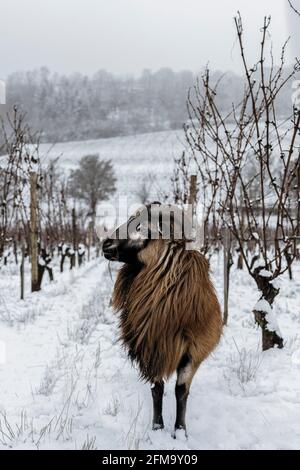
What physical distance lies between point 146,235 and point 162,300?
461 millimetres

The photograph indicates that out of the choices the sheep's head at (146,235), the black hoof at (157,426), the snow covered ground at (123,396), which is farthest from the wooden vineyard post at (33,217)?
the black hoof at (157,426)

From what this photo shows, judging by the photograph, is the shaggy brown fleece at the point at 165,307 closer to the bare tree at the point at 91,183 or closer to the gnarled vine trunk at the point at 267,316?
the gnarled vine trunk at the point at 267,316

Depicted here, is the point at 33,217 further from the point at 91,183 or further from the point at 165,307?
the point at 91,183

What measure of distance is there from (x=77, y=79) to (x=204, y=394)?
111539 mm

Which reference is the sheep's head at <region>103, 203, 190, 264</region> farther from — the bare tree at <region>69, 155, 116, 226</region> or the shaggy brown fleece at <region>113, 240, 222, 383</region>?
the bare tree at <region>69, 155, 116, 226</region>

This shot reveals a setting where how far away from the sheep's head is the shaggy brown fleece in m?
0.01

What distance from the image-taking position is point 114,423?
2.68m

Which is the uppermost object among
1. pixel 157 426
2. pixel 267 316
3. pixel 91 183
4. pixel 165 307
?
pixel 91 183

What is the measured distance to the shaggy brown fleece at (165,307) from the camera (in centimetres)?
238

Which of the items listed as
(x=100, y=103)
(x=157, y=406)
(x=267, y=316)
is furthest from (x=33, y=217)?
(x=100, y=103)

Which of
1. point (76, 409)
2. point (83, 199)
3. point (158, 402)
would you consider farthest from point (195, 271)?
point (83, 199)

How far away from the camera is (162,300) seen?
2.39 m
